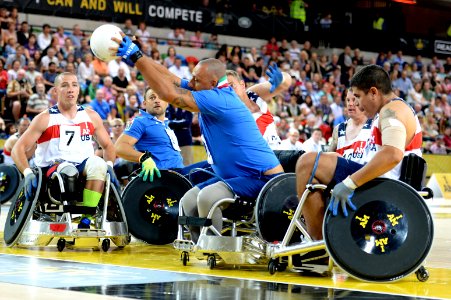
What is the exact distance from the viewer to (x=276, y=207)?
8117mm

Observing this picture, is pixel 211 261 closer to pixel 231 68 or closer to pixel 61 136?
pixel 61 136

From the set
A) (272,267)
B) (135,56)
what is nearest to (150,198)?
(272,267)

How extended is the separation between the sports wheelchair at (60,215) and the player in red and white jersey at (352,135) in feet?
7.99

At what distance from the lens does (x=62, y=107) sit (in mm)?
10477

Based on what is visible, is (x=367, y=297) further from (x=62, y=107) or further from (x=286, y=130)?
(x=286, y=130)

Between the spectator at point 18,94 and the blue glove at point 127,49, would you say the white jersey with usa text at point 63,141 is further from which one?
the spectator at point 18,94

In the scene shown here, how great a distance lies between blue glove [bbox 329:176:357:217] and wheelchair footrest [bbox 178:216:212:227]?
4.65 feet

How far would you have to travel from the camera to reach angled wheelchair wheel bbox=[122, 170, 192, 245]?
10.5 metres

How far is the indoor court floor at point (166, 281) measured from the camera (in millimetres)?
6324

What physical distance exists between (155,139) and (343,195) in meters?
4.38

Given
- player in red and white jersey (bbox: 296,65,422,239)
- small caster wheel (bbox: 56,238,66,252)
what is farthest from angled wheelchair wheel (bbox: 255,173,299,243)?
small caster wheel (bbox: 56,238,66,252)

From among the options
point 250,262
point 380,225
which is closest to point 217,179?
point 250,262

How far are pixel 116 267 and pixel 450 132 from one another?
2308 centimetres

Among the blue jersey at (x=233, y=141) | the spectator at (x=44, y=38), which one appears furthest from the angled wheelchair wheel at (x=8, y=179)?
the blue jersey at (x=233, y=141)
